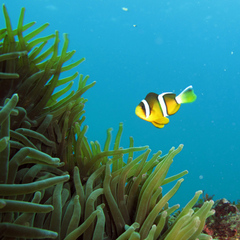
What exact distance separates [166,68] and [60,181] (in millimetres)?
60680

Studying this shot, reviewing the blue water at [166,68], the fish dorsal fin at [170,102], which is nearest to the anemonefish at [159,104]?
the fish dorsal fin at [170,102]

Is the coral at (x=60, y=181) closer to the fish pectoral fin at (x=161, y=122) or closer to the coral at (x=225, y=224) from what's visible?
the fish pectoral fin at (x=161, y=122)

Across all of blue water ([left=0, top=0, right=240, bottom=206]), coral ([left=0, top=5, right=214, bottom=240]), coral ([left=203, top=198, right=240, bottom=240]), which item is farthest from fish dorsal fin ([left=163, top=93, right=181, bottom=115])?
blue water ([left=0, top=0, right=240, bottom=206])

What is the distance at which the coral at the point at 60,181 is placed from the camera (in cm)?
111

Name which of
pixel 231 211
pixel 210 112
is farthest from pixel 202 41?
pixel 231 211

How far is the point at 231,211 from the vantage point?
2.53m

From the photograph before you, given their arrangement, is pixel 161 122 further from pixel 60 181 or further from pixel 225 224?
pixel 225 224

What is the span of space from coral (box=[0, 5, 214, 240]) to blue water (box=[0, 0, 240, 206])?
48.6 metres

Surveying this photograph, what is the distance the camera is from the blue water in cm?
5075

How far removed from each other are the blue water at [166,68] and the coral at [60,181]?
48612 mm

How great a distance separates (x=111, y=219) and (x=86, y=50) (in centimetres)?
6090

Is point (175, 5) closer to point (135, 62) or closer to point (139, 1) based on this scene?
point (139, 1)

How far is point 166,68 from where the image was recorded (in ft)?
195

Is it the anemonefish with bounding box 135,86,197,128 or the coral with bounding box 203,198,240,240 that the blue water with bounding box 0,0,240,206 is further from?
the anemonefish with bounding box 135,86,197,128
